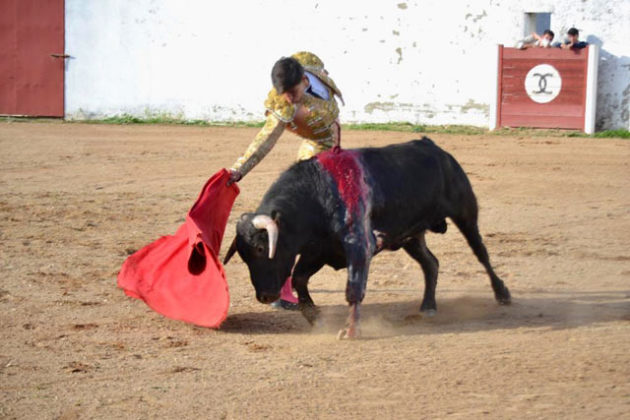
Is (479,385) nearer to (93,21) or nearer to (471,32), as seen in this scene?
(471,32)

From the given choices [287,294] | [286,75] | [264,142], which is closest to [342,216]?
[264,142]

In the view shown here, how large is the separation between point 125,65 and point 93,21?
2.51 ft

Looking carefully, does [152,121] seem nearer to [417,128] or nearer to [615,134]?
[417,128]

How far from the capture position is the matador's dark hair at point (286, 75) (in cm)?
444

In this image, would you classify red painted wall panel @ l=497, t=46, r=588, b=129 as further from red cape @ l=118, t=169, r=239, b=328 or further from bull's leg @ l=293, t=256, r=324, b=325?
bull's leg @ l=293, t=256, r=324, b=325

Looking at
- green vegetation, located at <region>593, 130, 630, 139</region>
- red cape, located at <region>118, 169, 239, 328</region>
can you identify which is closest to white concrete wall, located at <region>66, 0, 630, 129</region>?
green vegetation, located at <region>593, 130, 630, 139</region>

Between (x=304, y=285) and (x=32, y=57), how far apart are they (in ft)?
36.5

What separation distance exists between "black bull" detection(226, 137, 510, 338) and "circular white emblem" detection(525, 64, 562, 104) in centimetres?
796

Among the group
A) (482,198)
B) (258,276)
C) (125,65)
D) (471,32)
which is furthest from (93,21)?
(258,276)

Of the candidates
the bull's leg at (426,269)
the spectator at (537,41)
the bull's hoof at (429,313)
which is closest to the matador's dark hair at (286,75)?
the bull's leg at (426,269)

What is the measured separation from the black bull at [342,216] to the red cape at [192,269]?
1.05ft

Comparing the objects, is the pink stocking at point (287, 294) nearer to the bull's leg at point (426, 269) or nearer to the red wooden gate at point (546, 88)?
the bull's leg at point (426, 269)

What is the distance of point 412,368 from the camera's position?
12.9 ft

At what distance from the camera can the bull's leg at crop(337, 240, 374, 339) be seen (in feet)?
14.4
